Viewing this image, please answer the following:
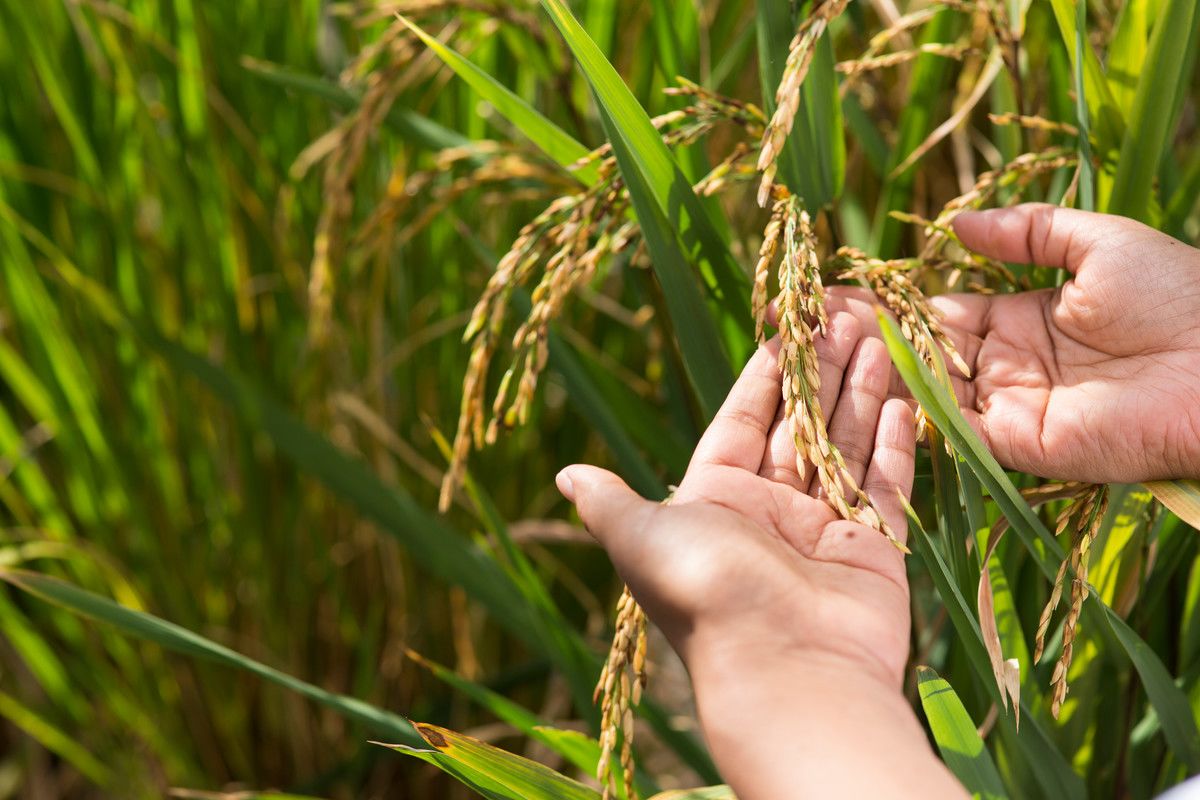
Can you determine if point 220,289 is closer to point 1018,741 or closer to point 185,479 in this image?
point 185,479

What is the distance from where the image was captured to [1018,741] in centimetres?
76

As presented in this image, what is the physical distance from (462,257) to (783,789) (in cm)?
107

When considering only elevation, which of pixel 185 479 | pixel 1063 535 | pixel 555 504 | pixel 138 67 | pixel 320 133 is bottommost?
pixel 555 504

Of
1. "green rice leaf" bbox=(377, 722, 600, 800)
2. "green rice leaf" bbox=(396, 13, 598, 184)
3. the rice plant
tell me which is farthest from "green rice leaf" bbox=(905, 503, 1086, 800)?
"green rice leaf" bbox=(396, 13, 598, 184)

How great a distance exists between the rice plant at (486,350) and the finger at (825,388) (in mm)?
23

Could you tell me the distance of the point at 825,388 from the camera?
2.65 ft

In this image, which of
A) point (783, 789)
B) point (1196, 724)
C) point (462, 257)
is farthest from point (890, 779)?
point (462, 257)

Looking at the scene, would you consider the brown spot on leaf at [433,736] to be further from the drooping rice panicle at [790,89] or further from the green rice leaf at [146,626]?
the drooping rice panicle at [790,89]

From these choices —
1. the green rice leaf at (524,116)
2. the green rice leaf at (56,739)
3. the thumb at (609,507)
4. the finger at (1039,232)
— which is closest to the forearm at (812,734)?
the thumb at (609,507)

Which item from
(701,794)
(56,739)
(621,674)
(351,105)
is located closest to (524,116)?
(351,105)

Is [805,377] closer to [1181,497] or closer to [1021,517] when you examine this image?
[1021,517]

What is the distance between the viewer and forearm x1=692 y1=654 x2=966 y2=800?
1.84 ft

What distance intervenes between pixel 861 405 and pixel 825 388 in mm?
34

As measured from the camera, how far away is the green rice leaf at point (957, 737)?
0.66 meters
